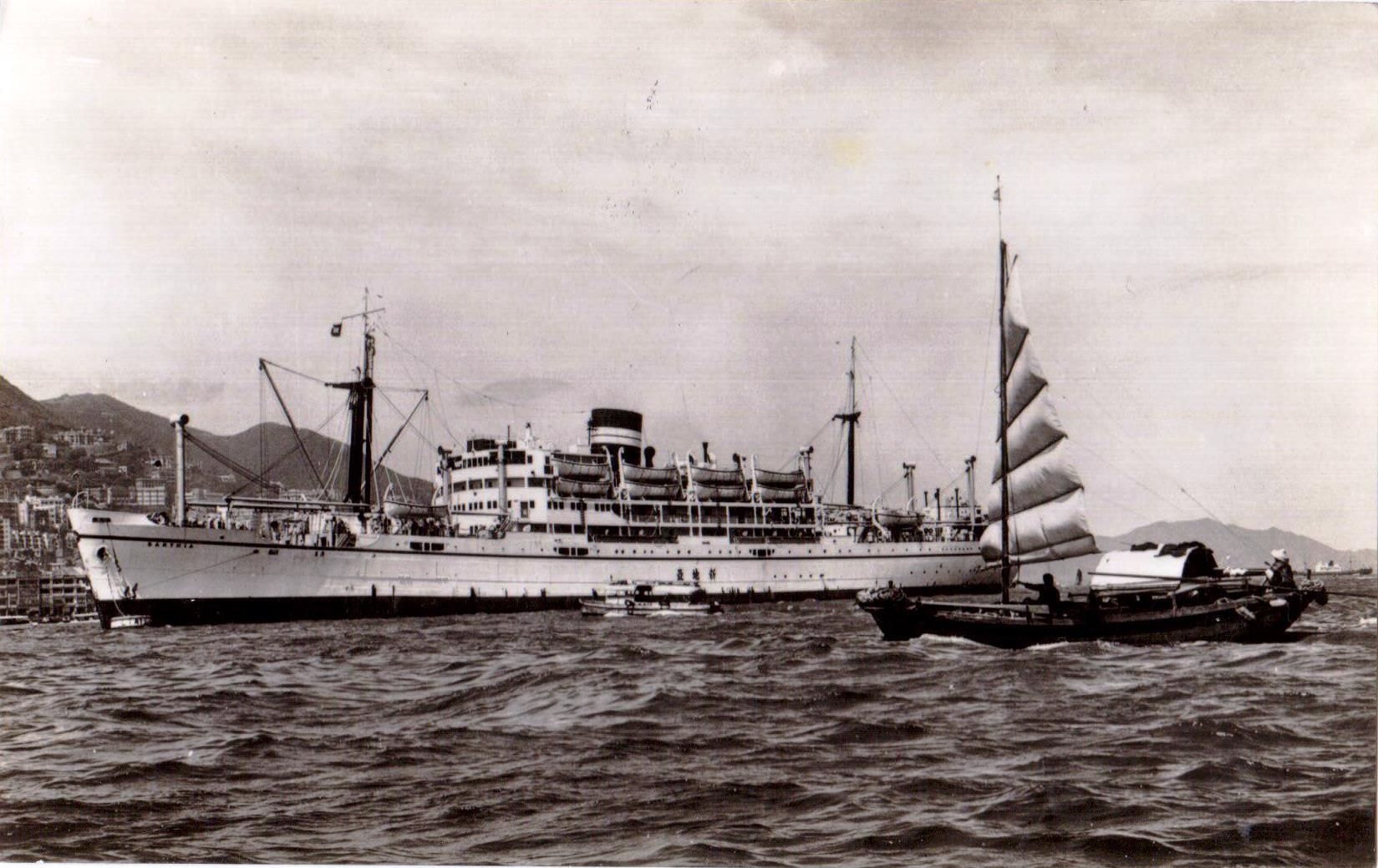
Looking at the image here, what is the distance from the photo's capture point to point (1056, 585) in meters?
14.5

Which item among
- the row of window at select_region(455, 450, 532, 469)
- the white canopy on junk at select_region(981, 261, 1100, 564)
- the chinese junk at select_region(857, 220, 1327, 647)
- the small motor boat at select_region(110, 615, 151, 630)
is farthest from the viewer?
the row of window at select_region(455, 450, 532, 469)

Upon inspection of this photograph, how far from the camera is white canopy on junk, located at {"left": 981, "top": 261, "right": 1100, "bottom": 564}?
14125 mm

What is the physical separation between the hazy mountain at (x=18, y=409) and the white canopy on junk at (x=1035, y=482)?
1123 cm

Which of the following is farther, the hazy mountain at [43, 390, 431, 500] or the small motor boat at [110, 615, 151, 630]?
the small motor boat at [110, 615, 151, 630]

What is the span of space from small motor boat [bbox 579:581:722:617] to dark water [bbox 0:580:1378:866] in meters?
12.4

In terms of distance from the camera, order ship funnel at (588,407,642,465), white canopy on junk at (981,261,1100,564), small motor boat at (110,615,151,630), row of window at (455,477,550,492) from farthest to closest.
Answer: ship funnel at (588,407,642,465) < row of window at (455,477,550,492) < small motor boat at (110,615,151,630) < white canopy on junk at (981,261,1100,564)

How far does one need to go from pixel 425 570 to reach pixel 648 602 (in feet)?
21.8

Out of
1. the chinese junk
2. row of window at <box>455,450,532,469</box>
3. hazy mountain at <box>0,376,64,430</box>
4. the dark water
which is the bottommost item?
the dark water

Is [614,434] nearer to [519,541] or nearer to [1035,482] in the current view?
[519,541]

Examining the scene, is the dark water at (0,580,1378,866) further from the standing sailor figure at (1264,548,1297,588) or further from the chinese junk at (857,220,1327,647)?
the chinese junk at (857,220,1327,647)

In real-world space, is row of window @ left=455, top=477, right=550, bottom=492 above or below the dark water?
above

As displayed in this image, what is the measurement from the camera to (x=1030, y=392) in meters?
14.2

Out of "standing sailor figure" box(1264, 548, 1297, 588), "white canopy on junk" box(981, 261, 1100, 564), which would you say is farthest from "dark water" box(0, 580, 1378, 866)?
"white canopy on junk" box(981, 261, 1100, 564)

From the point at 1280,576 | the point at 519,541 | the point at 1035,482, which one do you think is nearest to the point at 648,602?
the point at 519,541
